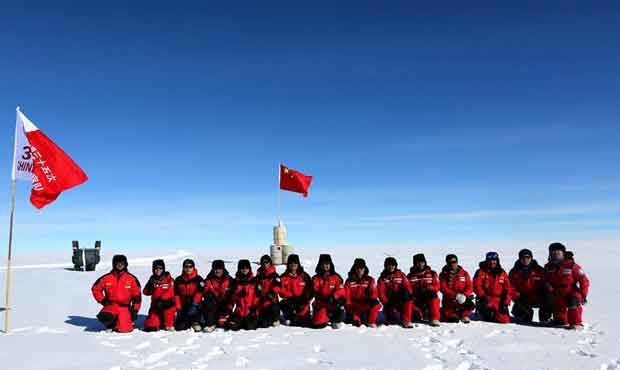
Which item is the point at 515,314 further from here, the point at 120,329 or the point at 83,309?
the point at 83,309

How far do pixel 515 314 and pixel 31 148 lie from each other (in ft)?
30.6

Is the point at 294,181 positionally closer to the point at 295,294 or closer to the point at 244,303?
the point at 295,294

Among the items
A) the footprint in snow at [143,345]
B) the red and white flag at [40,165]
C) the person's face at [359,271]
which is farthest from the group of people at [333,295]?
the red and white flag at [40,165]

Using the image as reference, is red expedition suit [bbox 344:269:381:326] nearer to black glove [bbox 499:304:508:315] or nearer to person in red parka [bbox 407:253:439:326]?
person in red parka [bbox 407:253:439:326]

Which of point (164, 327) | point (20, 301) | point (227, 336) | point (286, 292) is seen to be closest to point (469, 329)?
point (286, 292)

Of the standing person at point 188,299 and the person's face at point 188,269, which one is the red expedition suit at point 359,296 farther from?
the person's face at point 188,269

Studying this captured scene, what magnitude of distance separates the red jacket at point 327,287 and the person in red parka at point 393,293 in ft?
2.64

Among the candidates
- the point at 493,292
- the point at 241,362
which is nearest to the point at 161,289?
the point at 241,362

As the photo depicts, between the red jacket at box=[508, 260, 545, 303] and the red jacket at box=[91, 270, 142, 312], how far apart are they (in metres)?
6.93

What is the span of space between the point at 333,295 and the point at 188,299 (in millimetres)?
2566

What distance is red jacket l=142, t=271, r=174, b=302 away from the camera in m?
8.41

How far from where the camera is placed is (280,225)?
820 inches

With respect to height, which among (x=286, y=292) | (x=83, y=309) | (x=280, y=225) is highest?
(x=280, y=225)

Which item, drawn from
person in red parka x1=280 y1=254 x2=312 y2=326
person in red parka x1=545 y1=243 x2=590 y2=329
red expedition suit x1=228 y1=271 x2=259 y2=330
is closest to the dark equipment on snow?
red expedition suit x1=228 y1=271 x2=259 y2=330
